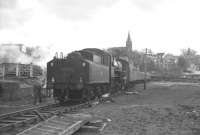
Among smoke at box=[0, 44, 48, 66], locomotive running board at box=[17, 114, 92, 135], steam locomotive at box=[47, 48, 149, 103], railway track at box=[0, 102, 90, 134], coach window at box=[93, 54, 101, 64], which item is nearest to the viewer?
locomotive running board at box=[17, 114, 92, 135]

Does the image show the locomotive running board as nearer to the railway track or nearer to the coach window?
the railway track

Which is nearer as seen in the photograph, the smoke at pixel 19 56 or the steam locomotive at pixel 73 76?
the steam locomotive at pixel 73 76

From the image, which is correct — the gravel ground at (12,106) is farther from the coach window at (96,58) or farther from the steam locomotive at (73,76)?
the coach window at (96,58)

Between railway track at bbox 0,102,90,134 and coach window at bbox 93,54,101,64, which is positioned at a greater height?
coach window at bbox 93,54,101,64

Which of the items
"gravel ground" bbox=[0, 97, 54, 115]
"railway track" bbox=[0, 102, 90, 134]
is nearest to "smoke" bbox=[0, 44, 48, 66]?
"gravel ground" bbox=[0, 97, 54, 115]

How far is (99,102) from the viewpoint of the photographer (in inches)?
650

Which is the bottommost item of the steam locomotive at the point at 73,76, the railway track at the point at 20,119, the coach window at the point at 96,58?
the railway track at the point at 20,119

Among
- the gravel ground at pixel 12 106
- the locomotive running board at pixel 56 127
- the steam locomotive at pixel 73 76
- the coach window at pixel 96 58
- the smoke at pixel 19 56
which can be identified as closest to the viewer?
the locomotive running board at pixel 56 127

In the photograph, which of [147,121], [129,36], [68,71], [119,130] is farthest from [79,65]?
[129,36]

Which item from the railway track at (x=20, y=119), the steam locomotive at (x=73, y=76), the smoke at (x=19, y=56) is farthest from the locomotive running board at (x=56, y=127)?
the smoke at (x=19, y=56)

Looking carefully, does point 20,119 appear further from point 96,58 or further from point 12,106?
point 96,58

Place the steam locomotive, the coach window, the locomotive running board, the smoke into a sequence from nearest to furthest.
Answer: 1. the locomotive running board
2. the steam locomotive
3. the coach window
4. the smoke

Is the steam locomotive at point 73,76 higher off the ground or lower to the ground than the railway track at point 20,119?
higher

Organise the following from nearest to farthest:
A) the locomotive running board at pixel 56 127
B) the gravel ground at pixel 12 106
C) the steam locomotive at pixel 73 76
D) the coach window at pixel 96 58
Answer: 1. the locomotive running board at pixel 56 127
2. the gravel ground at pixel 12 106
3. the steam locomotive at pixel 73 76
4. the coach window at pixel 96 58
